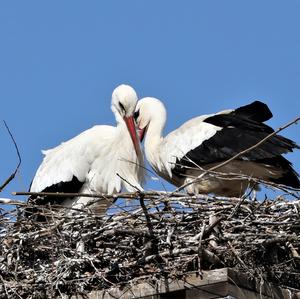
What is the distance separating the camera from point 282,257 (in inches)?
218

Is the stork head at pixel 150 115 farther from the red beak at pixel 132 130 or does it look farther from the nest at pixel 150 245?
the nest at pixel 150 245

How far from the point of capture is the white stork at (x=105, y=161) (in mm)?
7895

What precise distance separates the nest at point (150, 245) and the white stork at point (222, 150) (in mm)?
1876

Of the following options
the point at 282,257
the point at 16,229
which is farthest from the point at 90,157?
the point at 282,257

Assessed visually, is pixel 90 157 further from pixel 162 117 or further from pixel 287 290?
pixel 287 290

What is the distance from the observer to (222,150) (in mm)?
8016

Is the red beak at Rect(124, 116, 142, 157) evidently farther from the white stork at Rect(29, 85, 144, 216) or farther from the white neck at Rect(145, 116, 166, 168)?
the white neck at Rect(145, 116, 166, 168)

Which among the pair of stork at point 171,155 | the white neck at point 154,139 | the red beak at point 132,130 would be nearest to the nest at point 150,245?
the pair of stork at point 171,155

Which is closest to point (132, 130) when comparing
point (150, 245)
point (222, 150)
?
point (222, 150)

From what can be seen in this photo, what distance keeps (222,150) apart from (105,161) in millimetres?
882

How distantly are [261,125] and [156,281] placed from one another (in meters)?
3.01

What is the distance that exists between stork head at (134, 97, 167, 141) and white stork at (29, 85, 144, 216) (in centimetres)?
66

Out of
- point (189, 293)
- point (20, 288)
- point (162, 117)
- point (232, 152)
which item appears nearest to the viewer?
point (189, 293)

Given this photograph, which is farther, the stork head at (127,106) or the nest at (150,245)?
the stork head at (127,106)
